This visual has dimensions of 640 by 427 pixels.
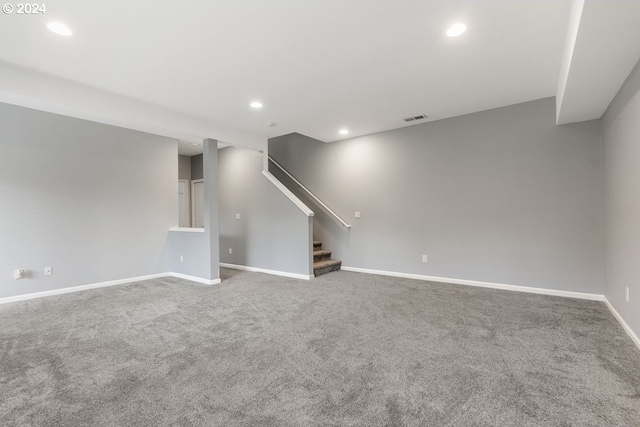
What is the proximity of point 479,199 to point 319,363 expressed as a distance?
3543 millimetres

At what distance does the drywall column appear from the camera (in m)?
4.79

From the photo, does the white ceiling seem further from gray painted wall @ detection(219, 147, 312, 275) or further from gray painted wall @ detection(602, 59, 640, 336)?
gray painted wall @ detection(219, 147, 312, 275)

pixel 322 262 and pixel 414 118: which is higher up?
pixel 414 118

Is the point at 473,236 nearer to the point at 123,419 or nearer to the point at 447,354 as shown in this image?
the point at 447,354

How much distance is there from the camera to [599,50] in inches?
83.7

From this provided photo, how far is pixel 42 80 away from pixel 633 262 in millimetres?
5899

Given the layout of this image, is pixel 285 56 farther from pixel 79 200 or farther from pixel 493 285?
pixel 493 285

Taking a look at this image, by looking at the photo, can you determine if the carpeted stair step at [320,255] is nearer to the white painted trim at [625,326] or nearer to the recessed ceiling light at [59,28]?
the white painted trim at [625,326]

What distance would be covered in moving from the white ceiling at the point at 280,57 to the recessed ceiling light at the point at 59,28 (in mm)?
48

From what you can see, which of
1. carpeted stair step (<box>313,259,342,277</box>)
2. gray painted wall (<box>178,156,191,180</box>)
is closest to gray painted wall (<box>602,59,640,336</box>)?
carpeted stair step (<box>313,259,342,277</box>)

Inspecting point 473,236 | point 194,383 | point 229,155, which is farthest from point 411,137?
point 194,383

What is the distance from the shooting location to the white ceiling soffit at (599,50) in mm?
1733

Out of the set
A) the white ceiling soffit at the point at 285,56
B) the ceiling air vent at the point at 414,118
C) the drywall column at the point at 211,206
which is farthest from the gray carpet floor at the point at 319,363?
the ceiling air vent at the point at 414,118

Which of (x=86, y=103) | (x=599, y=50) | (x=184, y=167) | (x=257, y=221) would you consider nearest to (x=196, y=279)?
(x=257, y=221)
